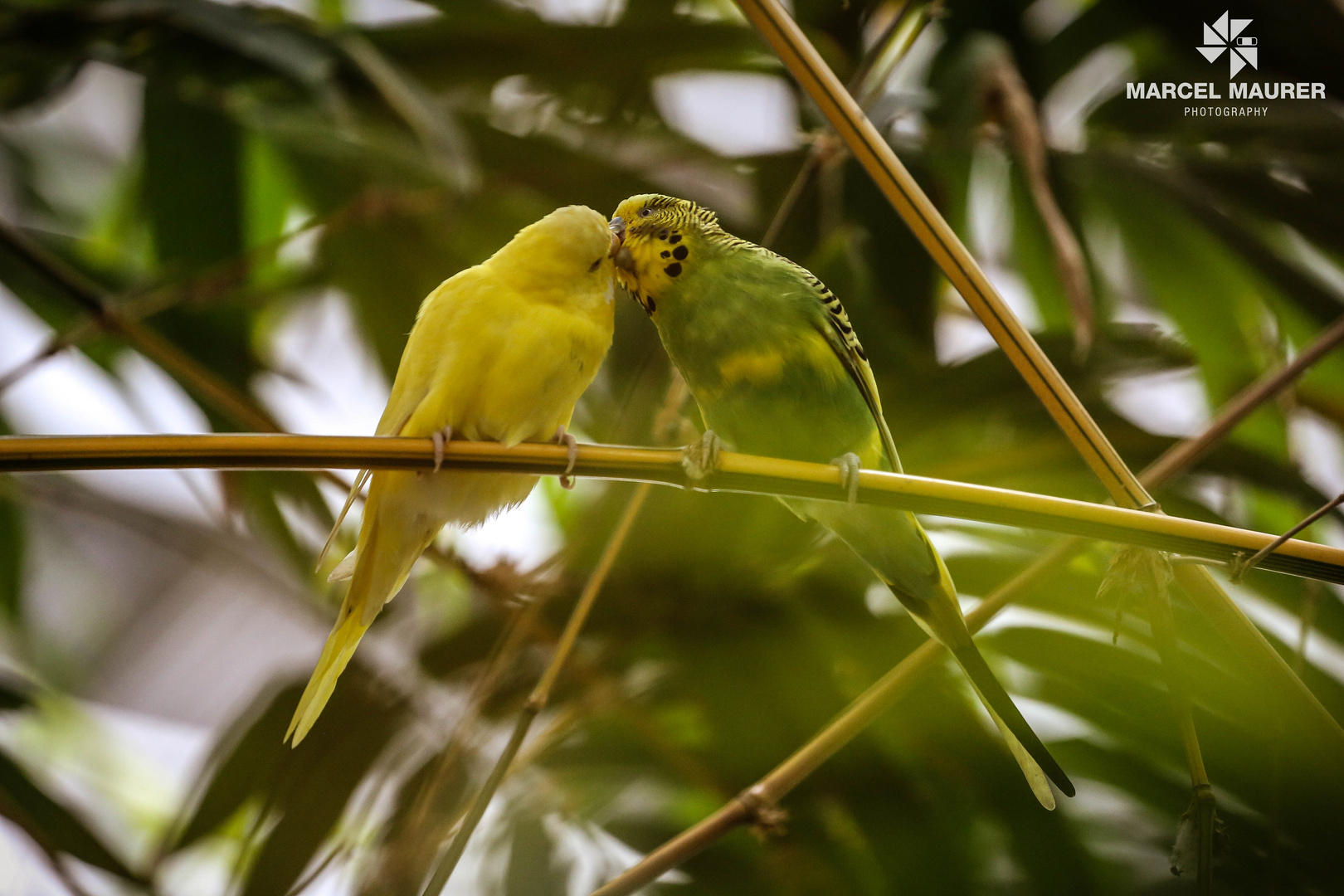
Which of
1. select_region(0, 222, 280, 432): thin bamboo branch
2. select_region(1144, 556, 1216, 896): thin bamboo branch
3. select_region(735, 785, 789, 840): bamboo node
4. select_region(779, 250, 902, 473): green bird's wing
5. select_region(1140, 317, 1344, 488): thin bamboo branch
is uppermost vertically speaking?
select_region(0, 222, 280, 432): thin bamboo branch

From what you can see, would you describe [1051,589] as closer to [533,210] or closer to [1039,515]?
[1039,515]

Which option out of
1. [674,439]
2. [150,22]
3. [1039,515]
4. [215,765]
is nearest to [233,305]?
[150,22]

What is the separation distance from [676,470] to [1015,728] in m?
0.58

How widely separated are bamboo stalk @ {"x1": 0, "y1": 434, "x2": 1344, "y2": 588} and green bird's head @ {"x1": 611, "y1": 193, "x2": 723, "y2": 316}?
341 millimetres

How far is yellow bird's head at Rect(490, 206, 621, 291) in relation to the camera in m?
1.06

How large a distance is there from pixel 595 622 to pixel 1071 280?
93cm

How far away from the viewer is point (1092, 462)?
893 millimetres

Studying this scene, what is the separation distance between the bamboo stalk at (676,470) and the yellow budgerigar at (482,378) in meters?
0.29

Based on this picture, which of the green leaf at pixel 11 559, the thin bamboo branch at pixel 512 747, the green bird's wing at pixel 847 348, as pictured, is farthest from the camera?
the green leaf at pixel 11 559
